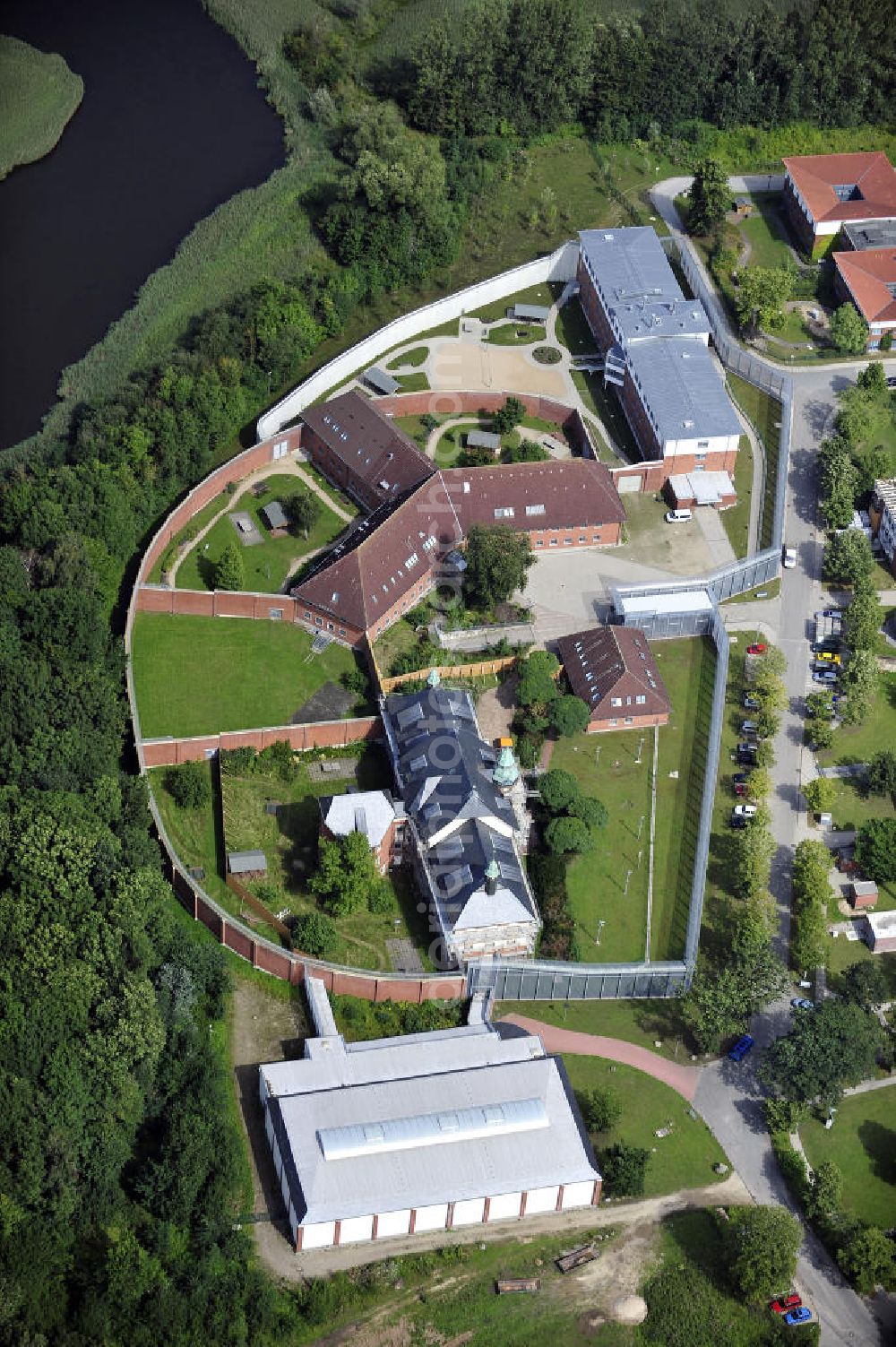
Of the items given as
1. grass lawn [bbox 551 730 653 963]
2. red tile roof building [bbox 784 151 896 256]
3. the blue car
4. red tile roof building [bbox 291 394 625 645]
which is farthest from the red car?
red tile roof building [bbox 784 151 896 256]

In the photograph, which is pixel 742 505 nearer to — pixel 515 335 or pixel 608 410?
pixel 608 410

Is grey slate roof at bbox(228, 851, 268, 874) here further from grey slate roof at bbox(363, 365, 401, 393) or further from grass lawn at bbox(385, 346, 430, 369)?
grass lawn at bbox(385, 346, 430, 369)

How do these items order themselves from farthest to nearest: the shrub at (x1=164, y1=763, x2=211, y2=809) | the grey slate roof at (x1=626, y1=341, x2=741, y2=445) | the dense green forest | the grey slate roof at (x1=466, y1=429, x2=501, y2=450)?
the grey slate roof at (x1=466, y1=429, x2=501, y2=450), the grey slate roof at (x1=626, y1=341, x2=741, y2=445), the shrub at (x1=164, y1=763, x2=211, y2=809), the dense green forest

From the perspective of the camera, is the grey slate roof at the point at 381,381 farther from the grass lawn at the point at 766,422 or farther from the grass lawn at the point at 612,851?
the grass lawn at the point at 612,851

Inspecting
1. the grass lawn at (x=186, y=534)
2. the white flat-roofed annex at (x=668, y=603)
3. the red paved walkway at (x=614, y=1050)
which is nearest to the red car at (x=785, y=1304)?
the red paved walkway at (x=614, y=1050)

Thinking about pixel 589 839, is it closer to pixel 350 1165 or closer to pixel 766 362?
pixel 350 1165

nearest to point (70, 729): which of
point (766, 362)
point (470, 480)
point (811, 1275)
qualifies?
point (470, 480)

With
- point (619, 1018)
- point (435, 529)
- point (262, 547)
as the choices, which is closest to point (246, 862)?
point (619, 1018)
